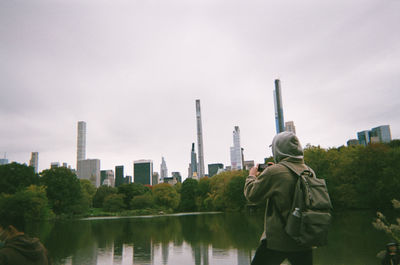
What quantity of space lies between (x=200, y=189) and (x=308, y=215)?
69.0m

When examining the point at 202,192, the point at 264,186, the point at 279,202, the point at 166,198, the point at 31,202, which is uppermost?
the point at 264,186

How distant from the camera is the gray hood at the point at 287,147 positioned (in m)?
3.05

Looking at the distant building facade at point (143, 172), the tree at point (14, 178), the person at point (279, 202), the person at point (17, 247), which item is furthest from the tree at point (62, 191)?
the distant building facade at point (143, 172)

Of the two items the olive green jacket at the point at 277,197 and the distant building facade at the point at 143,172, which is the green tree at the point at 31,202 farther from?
the distant building facade at the point at 143,172

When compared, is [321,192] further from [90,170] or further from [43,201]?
[90,170]

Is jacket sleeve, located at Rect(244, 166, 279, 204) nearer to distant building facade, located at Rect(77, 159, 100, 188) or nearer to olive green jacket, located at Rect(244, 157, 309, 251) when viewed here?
olive green jacket, located at Rect(244, 157, 309, 251)

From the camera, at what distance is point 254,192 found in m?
2.90

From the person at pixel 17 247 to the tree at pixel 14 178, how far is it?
2086 inches

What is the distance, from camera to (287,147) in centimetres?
305

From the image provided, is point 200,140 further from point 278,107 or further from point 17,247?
point 17,247

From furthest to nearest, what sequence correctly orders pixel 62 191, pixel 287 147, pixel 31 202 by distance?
pixel 62 191 → pixel 31 202 → pixel 287 147

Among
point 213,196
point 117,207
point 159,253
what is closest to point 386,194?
point 159,253

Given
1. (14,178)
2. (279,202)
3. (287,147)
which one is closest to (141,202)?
(14,178)

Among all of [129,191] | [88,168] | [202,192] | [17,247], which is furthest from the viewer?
[88,168]
